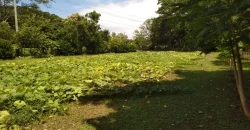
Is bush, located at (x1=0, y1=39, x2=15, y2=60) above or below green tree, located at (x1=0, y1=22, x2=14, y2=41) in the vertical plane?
below

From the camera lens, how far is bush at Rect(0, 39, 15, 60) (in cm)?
1622

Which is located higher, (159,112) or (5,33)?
(5,33)

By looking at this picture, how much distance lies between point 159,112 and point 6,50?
1444 cm

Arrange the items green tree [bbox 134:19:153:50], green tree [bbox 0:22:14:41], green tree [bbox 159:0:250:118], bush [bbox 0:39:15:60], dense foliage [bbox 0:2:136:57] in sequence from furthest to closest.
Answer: green tree [bbox 134:19:153:50] → green tree [bbox 0:22:14:41] → dense foliage [bbox 0:2:136:57] → bush [bbox 0:39:15:60] → green tree [bbox 159:0:250:118]

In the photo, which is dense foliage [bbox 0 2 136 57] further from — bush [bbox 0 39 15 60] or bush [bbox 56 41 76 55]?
bush [bbox 0 39 15 60]

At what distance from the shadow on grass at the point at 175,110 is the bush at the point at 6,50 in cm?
1296

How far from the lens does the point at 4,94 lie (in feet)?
15.0

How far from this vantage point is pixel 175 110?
15.5 feet

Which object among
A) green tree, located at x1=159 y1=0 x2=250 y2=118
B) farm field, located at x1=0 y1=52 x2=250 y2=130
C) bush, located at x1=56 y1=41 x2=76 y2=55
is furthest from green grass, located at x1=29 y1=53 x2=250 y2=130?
bush, located at x1=56 y1=41 x2=76 y2=55

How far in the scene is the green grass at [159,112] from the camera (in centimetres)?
407

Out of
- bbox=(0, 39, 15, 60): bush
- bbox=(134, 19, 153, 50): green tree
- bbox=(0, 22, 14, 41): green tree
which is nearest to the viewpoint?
bbox=(0, 39, 15, 60): bush

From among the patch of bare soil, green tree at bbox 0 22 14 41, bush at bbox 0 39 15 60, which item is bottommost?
the patch of bare soil

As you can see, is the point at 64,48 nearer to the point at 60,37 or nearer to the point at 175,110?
the point at 60,37

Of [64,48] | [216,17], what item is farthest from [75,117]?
[64,48]
